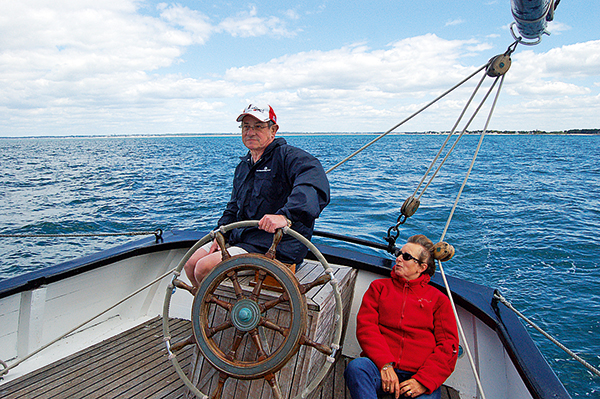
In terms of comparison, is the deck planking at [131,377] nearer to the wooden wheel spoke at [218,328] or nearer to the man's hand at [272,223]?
the wooden wheel spoke at [218,328]

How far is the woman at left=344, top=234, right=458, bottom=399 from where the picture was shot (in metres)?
1.87

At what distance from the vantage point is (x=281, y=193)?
2205 millimetres

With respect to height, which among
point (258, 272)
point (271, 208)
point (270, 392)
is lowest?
point (270, 392)

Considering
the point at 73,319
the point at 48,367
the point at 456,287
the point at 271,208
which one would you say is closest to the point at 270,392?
the point at 271,208

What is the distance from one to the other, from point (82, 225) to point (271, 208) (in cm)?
884

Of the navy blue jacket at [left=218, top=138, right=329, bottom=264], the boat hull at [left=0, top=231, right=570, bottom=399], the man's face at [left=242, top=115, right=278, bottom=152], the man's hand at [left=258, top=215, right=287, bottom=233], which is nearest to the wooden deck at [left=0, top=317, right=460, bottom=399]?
the boat hull at [left=0, top=231, right=570, bottom=399]

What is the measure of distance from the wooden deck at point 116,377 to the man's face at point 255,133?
139cm

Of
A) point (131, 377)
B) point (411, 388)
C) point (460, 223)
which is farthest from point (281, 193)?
point (460, 223)

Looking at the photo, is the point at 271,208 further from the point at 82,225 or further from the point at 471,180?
the point at 471,180

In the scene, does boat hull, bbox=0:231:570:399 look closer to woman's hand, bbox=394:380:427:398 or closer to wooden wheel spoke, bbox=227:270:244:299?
woman's hand, bbox=394:380:427:398

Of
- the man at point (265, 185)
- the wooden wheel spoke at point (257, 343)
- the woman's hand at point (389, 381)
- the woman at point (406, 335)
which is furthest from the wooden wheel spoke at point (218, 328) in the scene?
the woman's hand at point (389, 381)

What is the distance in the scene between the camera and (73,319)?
109 inches

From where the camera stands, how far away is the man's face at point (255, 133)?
86.8 inches

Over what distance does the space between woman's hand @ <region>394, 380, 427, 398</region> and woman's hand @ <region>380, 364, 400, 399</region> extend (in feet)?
0.07
